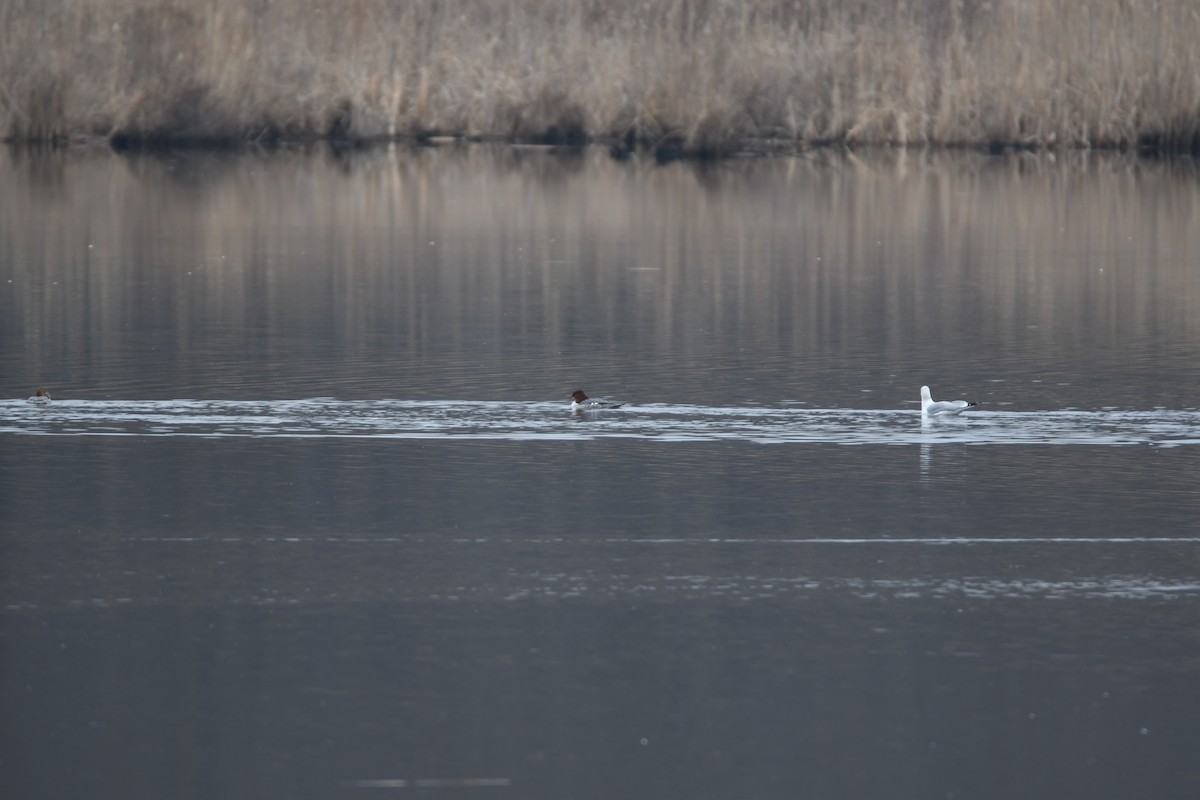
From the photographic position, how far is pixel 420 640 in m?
6.48

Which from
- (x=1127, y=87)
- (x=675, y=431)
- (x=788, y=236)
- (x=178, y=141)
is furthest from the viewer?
(x=178, y=141)

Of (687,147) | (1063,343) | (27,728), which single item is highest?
(687,147)

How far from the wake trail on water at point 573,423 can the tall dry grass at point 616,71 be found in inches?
803

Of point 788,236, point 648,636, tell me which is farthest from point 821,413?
point 788,236

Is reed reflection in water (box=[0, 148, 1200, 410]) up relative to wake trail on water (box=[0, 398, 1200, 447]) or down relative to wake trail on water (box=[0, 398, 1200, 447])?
up

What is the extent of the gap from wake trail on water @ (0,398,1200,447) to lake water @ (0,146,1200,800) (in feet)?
0.11

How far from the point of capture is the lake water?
5543mm

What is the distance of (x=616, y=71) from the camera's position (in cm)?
3177

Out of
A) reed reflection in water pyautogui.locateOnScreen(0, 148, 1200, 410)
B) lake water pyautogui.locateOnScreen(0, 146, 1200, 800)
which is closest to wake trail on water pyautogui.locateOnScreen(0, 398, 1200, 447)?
lake water pyautogui.locateOnScreen(0, 146, 1200, 800)

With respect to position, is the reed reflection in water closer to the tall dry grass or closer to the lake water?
the lake water

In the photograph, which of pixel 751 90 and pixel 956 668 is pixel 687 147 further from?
pixel 956 668

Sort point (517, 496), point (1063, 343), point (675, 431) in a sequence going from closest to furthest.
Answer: point (517, 496) < point (675, 431) < point (1063, 343)

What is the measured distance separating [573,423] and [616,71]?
21951 millimetres

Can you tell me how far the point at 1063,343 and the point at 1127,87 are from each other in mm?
17656
